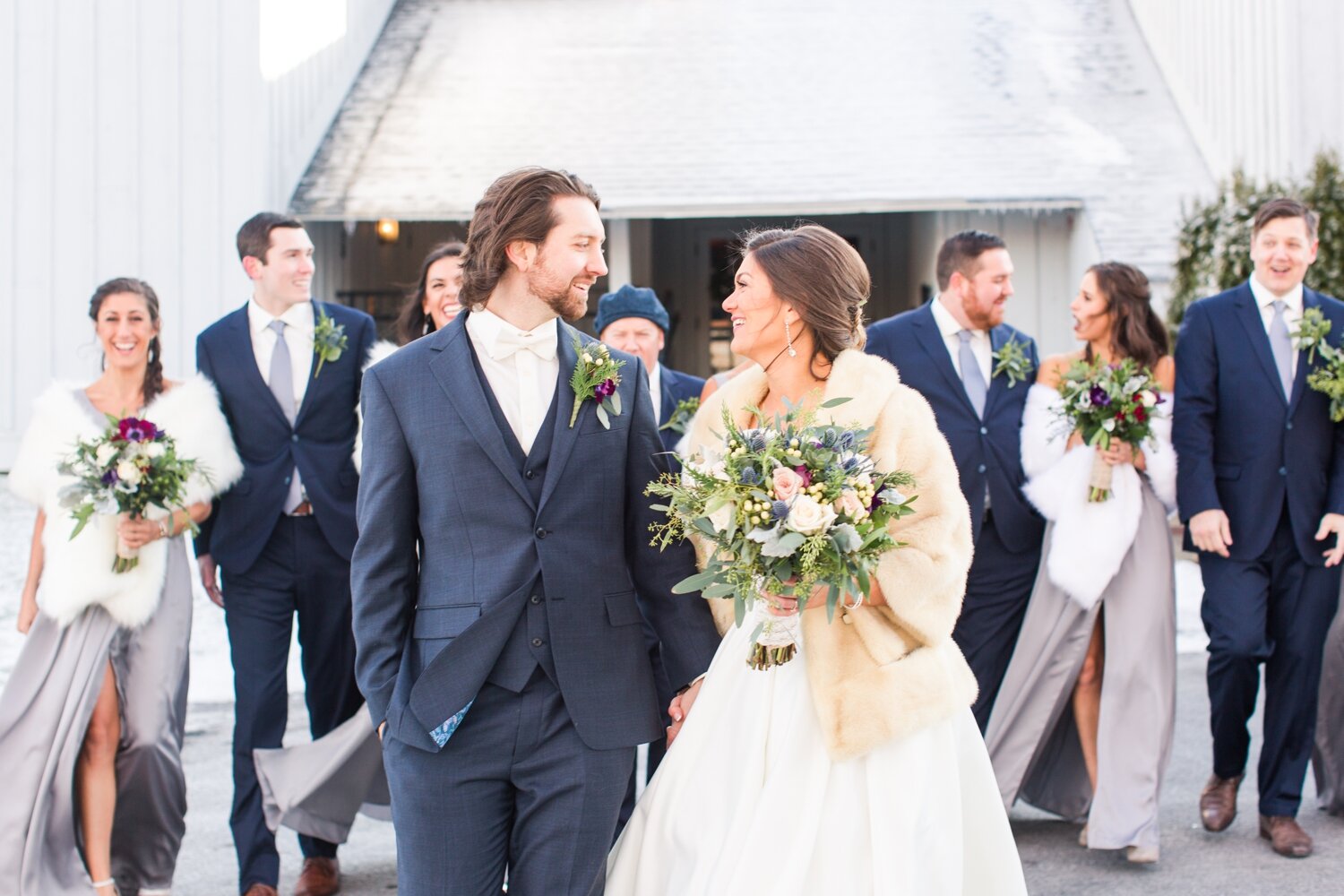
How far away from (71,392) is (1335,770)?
5423 mm

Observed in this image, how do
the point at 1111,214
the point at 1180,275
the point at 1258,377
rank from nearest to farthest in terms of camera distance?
the point at 1258,377 < the point at 1180,275 < the point at 1111,214

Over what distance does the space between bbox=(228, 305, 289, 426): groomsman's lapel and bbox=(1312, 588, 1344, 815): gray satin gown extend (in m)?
4.46

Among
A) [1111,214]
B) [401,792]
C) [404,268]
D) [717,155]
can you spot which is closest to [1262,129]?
[1111,214]

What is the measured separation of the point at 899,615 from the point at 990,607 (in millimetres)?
2657

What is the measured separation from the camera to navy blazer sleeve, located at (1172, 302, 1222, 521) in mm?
5566

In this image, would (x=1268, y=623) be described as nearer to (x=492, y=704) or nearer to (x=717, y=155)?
(x=492, y=704)

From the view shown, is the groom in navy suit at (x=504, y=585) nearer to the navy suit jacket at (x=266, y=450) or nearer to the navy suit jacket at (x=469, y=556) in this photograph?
the navy suit jacket at (x=469, y=556)

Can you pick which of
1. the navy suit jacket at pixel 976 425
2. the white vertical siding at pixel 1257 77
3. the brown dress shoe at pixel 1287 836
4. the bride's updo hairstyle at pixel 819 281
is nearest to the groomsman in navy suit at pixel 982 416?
the navy suit jacket at pixel 976 425

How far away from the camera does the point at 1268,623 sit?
222 inches

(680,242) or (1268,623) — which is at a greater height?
(680,242)

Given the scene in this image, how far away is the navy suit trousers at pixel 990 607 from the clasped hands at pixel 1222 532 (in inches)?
28.0

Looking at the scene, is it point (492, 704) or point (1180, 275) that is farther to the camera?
point (1180, 275)

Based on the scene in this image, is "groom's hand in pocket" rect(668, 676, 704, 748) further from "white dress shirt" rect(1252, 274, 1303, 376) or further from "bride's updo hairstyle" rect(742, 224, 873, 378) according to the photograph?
"white dress shirt" rect(1252, 274, 1303, 376)

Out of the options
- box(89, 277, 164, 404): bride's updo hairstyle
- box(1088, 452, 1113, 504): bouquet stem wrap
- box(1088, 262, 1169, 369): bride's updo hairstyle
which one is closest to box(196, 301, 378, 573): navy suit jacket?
box(89, 277, 164, 404): bride's updo hairstyle
